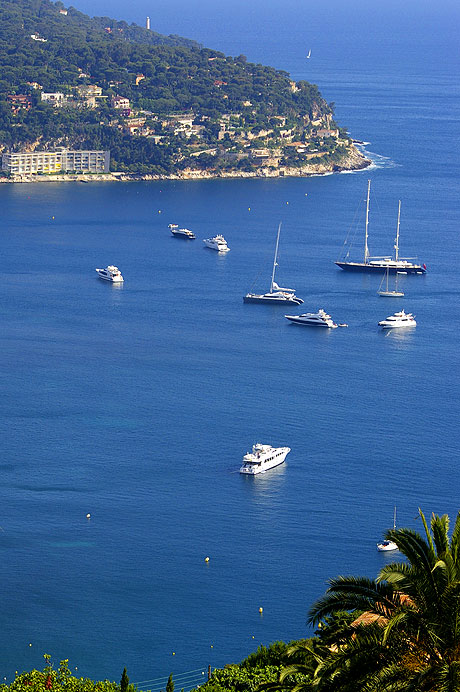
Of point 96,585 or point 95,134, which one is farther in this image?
point 95,134

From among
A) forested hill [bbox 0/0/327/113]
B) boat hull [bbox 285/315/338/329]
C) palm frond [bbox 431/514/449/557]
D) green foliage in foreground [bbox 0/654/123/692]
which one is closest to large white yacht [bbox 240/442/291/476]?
boat hull [bbox 285/315/338/329]

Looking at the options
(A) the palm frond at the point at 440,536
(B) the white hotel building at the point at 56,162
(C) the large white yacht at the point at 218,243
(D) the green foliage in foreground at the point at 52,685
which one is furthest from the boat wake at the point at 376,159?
(A) the palm frond at the point at 440,536

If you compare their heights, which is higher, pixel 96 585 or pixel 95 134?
pixel 95 134

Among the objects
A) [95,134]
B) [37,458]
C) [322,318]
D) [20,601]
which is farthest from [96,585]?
[95,134]

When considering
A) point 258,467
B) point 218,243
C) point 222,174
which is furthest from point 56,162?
point 258,467

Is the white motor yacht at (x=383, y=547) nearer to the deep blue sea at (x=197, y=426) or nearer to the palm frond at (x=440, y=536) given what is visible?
the deep blue sea at (x=197, y=426)

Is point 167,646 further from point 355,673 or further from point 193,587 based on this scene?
point 355,673
